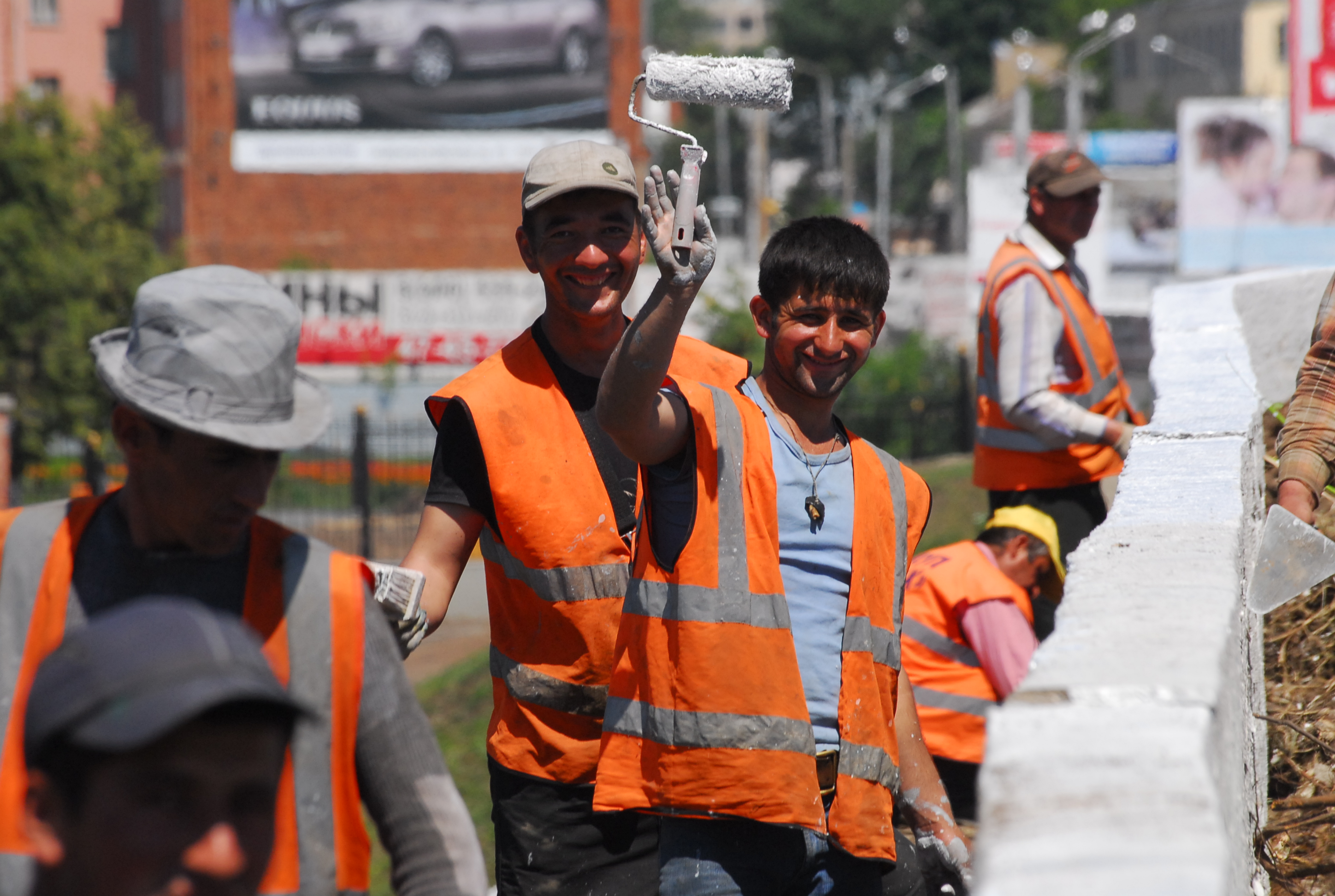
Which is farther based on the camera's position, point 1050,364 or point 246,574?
point 1050,364

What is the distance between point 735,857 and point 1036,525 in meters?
2.48

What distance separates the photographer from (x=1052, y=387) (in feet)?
17.2

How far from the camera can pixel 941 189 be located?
86.5 metres

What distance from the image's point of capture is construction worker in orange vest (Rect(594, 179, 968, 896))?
286cm

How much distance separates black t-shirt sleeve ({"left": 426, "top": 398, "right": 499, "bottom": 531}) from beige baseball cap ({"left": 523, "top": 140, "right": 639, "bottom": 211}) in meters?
0.49

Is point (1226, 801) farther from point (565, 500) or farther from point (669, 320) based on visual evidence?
point (565, 500)

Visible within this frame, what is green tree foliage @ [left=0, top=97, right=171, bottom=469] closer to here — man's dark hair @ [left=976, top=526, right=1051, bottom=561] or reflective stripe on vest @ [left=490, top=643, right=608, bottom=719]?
man's dark hair @ [left=976, top=526, right=1051, bottom=561]

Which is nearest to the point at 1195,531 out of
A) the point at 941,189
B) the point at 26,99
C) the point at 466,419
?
the point at 466,419

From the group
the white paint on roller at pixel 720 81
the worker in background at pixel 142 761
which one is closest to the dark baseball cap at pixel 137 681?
the worker in background at pixel 142 761

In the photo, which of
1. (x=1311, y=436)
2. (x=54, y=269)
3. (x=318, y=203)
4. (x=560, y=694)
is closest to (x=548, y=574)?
(x=560, y=694)

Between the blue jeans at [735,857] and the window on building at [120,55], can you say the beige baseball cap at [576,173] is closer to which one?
the blue jeans at [735,857]

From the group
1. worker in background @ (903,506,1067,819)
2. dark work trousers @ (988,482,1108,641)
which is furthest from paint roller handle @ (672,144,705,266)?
dark work trousers @ (988,482,1108,641)

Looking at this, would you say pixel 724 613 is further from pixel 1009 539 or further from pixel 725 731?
pixel 1009 539

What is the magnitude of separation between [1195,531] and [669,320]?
1237 mm
